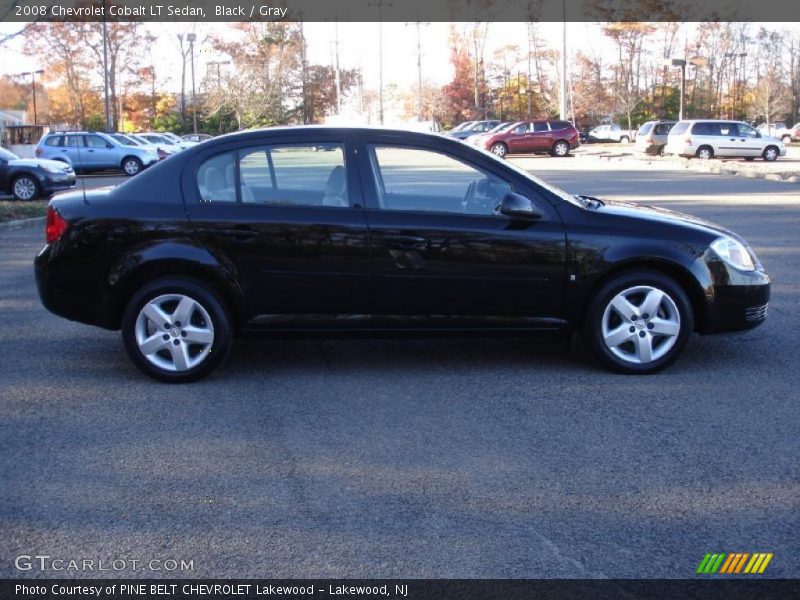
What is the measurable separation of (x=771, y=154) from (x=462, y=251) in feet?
116

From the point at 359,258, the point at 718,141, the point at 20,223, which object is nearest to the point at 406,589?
the point at 359,258

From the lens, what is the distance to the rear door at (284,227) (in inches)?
246

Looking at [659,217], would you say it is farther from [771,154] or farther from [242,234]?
[771,154]

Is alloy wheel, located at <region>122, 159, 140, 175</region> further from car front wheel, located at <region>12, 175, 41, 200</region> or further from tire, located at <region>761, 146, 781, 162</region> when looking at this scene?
tire, located at <region>761, 146, 781, 162</region>

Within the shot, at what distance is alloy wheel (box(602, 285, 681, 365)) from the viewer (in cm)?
634

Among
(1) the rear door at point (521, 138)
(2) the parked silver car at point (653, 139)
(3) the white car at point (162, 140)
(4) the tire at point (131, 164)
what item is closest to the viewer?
(4) the tire at point (131, 164)

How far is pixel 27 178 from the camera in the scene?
2188 centimetres

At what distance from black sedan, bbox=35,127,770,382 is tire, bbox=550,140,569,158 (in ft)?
134

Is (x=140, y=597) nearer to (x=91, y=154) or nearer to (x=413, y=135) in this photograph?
Result: (x=413, y=135)

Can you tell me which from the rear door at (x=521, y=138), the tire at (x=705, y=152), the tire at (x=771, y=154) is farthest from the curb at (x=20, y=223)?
the rear door at (x=521, y=138)

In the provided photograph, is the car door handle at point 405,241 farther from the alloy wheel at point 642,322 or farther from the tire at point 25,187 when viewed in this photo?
the tire at point 25,187

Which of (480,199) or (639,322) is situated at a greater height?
(480,199)

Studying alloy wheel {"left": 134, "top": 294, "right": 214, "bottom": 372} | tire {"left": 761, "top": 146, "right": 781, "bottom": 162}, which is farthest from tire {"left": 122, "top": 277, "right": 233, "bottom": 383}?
tire {"left": 761, "top": 146, "right": 781, "bottom": 162}

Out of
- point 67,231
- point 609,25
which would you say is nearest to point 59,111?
point 609,25
